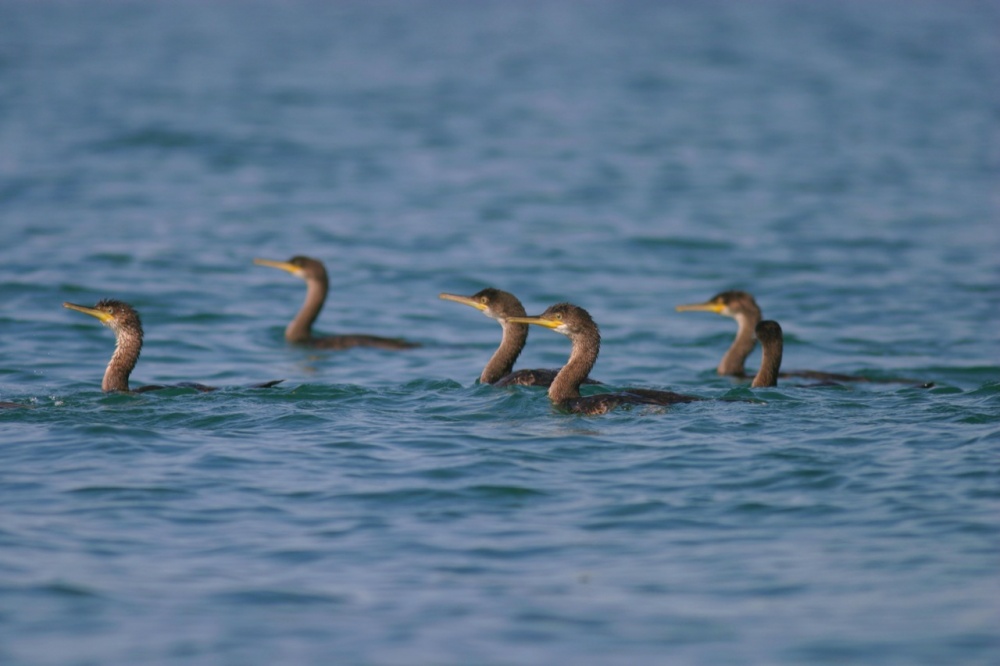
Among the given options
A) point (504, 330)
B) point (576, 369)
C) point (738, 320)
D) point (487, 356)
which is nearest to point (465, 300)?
point (504, 330)

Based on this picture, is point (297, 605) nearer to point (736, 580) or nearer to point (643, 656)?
point (643, 656)

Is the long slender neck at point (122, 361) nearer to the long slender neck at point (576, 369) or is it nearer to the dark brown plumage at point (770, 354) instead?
the long slender neck at point (576, 369)

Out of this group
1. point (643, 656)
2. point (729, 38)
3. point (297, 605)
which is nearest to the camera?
point (643, 656)

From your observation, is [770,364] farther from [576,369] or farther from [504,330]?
[504,330]

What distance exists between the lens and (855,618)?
707 centimetres

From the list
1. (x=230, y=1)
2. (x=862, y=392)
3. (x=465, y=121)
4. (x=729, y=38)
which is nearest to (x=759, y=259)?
(x=862, y=392)

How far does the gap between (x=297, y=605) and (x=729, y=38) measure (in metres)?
42.8

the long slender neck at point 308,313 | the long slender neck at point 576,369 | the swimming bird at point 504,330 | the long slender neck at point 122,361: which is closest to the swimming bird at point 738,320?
the swimming bird at point 504,330

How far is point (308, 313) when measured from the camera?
16984mm

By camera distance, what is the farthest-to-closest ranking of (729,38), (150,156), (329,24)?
(329,24), (729,38), (150,156)

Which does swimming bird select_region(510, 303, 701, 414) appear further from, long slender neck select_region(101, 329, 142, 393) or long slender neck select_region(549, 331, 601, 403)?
long slender neck select_region(101, 329, 142, 393)

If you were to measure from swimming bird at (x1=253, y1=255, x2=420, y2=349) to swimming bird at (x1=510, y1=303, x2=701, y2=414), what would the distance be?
377cm

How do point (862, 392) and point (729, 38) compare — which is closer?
point (862, 392)

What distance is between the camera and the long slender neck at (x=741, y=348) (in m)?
14.8
